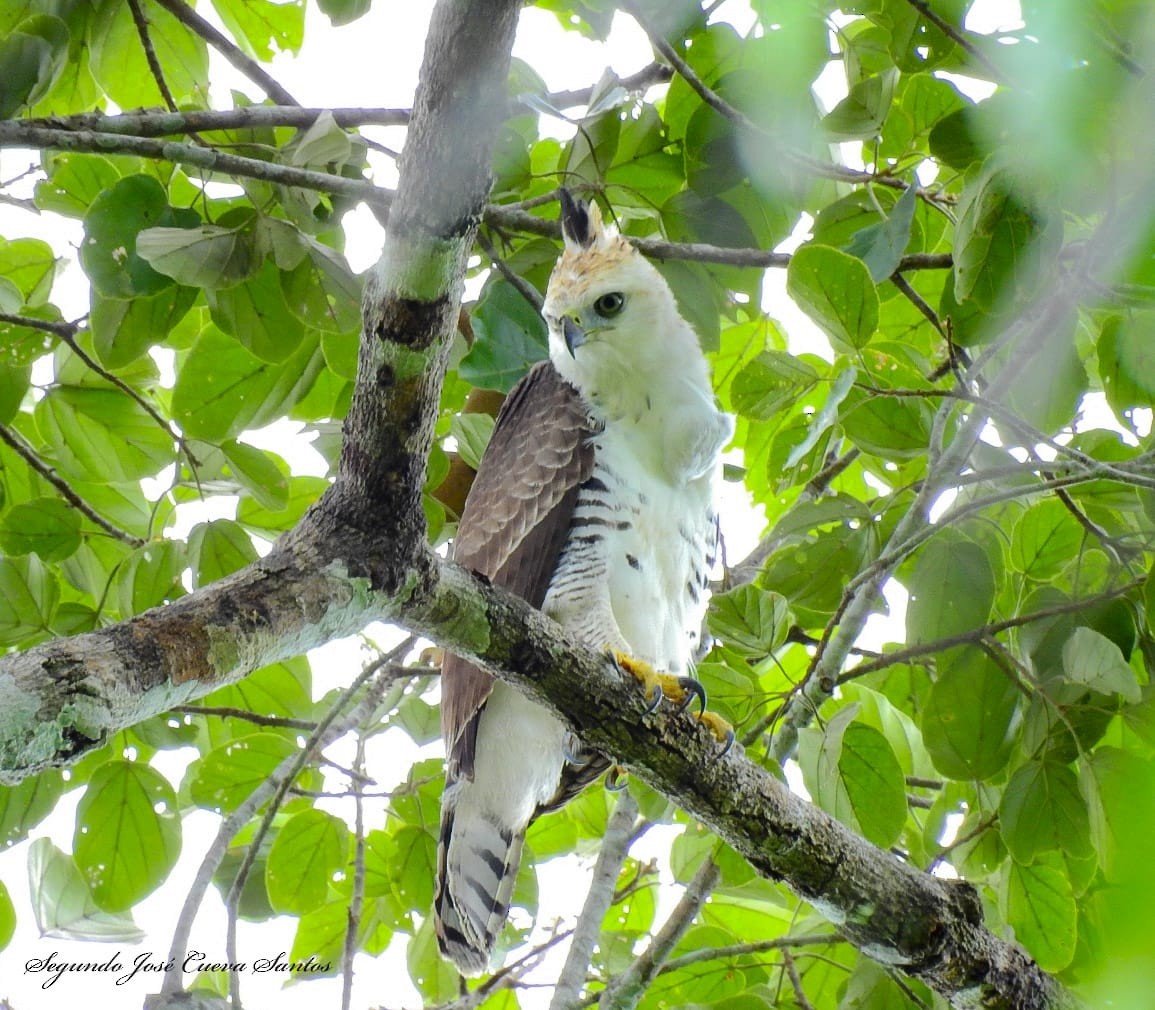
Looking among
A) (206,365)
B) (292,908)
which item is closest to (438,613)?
(206,365)

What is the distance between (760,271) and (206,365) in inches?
68.0

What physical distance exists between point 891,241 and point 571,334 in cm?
114

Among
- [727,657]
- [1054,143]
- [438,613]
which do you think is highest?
[1054,143]

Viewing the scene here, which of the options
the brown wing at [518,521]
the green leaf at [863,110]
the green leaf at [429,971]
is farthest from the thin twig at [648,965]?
the green leaf at [863,110]

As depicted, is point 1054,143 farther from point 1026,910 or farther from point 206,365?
point 206,365

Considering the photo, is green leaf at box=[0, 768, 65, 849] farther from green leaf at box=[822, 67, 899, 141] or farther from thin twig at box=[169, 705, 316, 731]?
green leaf at box=[822, 67, 899, 141]

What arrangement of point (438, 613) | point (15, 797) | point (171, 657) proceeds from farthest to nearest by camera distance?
point (15, 797) → point (438, 613) → point (171, 657)

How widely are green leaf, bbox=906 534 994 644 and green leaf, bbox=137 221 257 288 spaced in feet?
6.56

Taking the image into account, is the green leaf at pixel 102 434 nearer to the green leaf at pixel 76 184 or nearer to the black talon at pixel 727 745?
the green leaf at pixel 76 184

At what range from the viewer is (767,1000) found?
135 inches

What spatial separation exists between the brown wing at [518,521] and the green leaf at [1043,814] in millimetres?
1469

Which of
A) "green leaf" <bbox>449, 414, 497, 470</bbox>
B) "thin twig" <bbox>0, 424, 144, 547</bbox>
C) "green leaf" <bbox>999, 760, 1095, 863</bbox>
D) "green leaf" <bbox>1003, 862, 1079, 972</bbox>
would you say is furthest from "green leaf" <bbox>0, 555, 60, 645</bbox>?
"green leaf" <bbox>1003, 862, 1079, 972</bbox>

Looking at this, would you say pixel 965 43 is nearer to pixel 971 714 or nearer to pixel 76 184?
pixel 971 714

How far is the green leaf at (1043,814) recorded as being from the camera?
304 cm
